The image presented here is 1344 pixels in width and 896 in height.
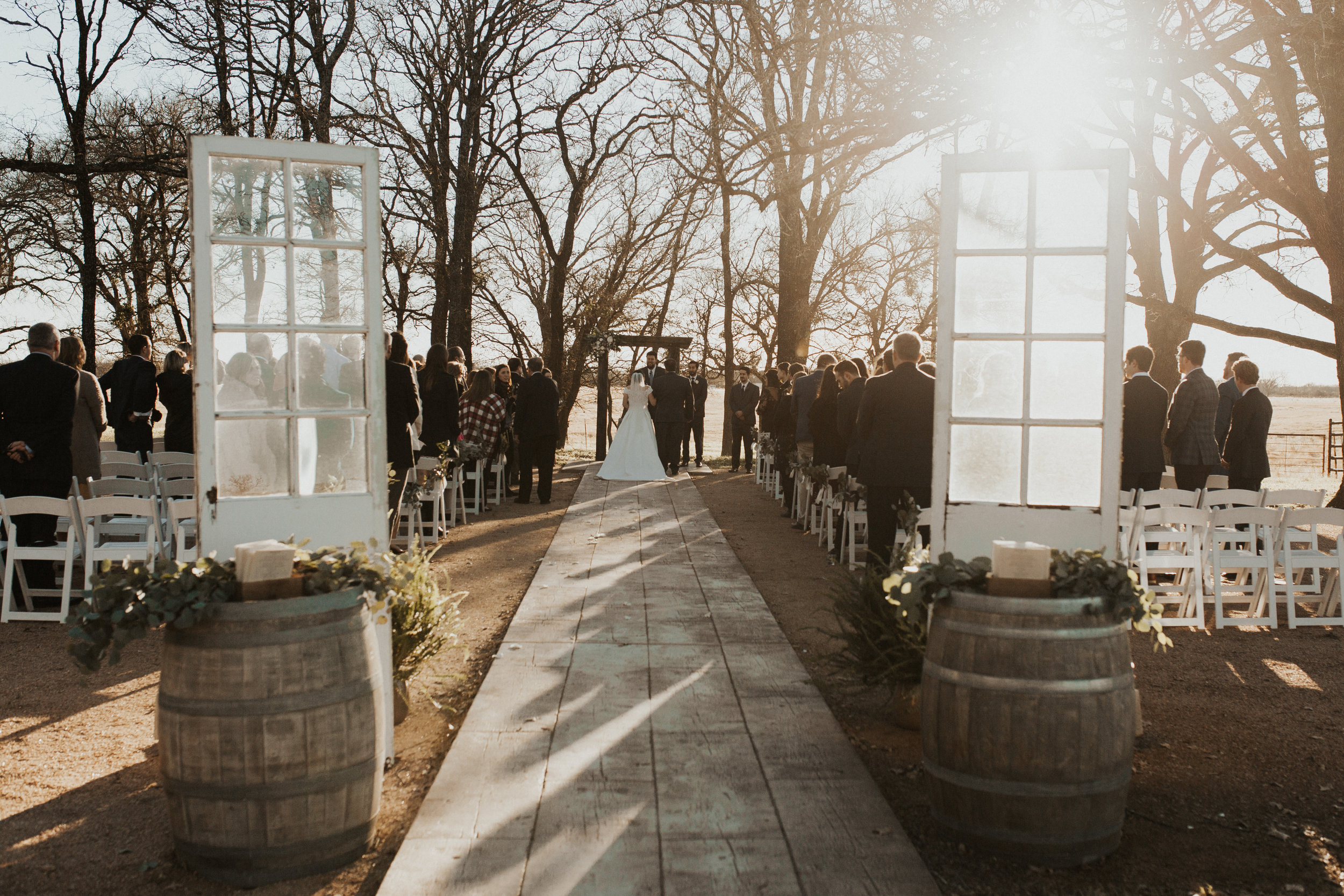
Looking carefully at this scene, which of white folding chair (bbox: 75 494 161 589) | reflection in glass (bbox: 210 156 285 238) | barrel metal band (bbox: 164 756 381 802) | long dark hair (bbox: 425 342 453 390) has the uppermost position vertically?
reflection in glass (bbox: 210 156 285 238)

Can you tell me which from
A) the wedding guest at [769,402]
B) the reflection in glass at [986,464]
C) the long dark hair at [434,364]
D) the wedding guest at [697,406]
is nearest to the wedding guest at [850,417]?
the long dark hair at [434,364]

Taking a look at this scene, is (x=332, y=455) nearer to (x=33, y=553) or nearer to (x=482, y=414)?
(x=33, y=553)

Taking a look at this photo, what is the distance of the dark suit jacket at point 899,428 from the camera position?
6.83m

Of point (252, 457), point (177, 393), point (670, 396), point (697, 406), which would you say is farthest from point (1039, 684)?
point (697, 406)

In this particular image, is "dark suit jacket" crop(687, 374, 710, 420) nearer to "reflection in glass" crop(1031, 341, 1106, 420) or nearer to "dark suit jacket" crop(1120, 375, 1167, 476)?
"dark suit jacket" crop(1120, 375, 1167, 476)

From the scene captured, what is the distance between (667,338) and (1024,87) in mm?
11125

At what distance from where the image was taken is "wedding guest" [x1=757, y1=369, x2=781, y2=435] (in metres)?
15.4

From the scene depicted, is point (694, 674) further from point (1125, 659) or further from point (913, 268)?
point (913, 268)

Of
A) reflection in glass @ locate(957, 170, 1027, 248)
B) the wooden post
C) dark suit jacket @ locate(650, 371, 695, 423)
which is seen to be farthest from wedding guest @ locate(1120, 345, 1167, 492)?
the wooden post

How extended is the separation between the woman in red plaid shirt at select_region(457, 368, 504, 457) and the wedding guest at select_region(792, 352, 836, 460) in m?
3.68

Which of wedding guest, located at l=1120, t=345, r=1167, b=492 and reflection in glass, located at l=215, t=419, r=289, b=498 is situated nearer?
reflection in glass, located at l=215, t=419, r=289, b=498

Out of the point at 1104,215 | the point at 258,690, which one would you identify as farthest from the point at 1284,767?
the point at 258,690

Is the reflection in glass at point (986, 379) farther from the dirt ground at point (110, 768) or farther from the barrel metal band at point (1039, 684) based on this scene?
the dirt ground at point (110, 768)

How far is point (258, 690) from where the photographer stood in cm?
311
